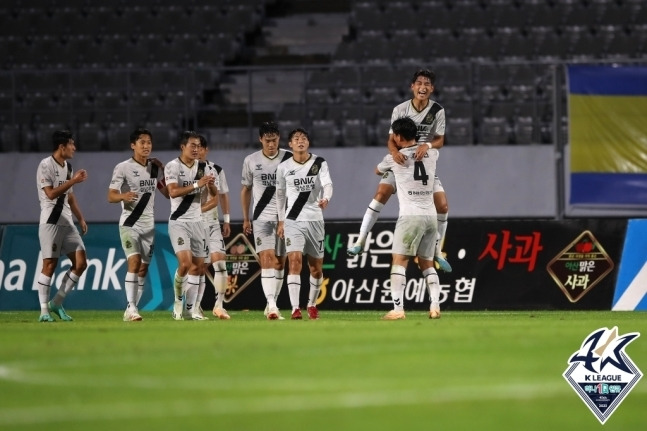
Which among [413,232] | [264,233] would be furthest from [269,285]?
[413,232]

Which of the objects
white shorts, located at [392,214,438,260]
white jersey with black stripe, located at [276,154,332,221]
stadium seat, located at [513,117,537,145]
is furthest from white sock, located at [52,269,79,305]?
stadium seat, located at [513,117,537,145]

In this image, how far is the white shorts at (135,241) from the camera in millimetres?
15945

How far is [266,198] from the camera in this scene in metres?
16.2

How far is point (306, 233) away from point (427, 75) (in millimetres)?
2316

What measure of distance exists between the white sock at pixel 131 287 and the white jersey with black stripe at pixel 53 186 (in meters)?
1.11

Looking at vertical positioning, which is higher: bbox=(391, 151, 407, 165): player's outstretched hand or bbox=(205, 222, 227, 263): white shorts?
bbox=(391, 151, 407, 165): player's outstretched hand

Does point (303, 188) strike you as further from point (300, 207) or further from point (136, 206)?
point (136, 206)

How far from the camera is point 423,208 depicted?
14.5 metres

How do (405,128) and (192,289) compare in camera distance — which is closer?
(405,128)

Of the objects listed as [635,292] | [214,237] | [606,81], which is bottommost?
[635,292]

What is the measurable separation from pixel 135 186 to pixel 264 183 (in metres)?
1.59

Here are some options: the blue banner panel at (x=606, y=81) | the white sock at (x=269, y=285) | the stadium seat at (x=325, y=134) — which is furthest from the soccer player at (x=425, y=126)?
the stadium seat at (x=325, y=134)

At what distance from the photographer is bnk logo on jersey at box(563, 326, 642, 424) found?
6516mm

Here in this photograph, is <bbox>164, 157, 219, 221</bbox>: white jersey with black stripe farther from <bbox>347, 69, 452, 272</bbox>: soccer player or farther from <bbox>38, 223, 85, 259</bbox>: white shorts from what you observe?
<bbox>347, 69, 452, 272</bbox>: soccer player
